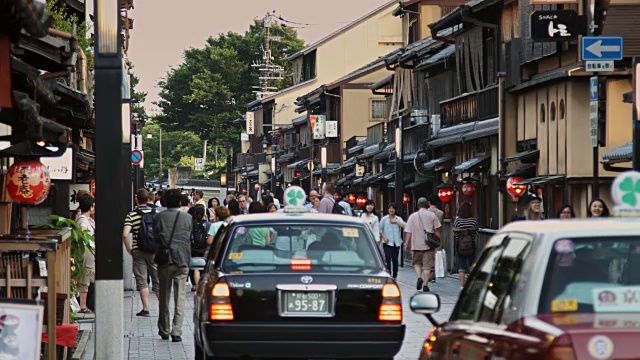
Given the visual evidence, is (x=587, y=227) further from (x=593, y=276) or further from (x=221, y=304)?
(x=221, y=304)

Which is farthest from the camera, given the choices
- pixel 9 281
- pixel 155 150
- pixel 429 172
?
pixel 155 150

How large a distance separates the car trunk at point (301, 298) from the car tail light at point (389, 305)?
0.12 m

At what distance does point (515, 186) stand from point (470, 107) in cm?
683

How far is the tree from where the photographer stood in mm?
100188

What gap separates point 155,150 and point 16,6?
134 meters

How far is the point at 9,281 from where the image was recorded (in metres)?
11.0

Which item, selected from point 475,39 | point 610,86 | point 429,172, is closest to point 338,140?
point 429,172

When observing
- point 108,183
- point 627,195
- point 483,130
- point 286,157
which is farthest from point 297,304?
point 286,157

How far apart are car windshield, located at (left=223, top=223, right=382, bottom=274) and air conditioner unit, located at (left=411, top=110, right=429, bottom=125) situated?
33.2 m

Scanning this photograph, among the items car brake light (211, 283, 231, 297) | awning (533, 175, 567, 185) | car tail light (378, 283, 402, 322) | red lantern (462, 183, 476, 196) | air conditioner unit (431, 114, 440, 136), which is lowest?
car tail light (378, 283, 402, 322)

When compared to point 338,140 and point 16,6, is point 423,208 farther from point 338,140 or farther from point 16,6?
point 338,140

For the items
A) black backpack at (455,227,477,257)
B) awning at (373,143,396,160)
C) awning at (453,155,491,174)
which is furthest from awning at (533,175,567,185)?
awning at (373,143,396,160)

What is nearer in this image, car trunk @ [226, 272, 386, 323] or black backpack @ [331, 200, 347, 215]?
car trunk @ [226, 272, 386, 323]

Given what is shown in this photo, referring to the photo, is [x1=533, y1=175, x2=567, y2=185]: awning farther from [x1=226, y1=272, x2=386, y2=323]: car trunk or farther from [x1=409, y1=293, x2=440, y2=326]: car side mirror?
[x1=409, y1=293, x2=440, y2=326]: car side mirror
